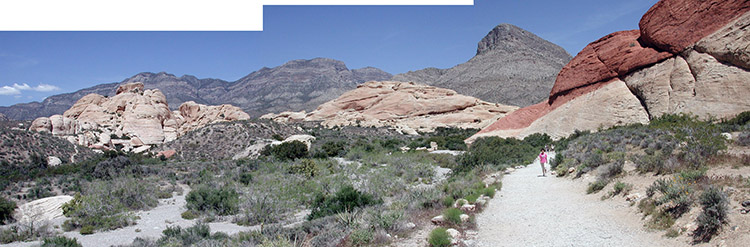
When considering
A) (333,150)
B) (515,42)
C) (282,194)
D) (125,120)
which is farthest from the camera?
(515,42)

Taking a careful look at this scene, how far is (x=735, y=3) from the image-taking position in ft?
65.4

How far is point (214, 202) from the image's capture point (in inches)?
491

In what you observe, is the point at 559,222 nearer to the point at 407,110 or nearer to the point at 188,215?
the point at 188,215

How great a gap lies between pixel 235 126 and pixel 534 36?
12176cm

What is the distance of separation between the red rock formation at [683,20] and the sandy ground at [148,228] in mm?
25536

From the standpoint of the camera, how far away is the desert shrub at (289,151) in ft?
82.2

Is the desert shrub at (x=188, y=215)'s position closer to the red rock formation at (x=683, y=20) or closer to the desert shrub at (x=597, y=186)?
the desert shrub at (x=597, y=186)

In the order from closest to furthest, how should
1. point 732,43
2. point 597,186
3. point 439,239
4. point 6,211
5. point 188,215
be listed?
1. point 439,239
2. point 597,186
3. point 188,215
4. point 6,211
5. point 732,43

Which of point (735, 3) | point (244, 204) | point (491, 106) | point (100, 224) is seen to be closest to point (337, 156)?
point (244, 204)

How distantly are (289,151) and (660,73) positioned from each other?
23454mm

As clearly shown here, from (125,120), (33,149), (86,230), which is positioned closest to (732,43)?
(86,230)

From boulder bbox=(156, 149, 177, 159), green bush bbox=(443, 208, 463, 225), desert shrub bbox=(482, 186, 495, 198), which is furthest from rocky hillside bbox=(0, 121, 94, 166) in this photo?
green bush bbox=(443, 208, 463, 225)

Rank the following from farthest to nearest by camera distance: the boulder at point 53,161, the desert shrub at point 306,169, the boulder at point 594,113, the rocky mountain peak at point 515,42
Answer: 1. the rocky mountain peak at point 515,42
2. the boulder at point 53,161
3. the boulder at point 594,113
4. the desert shrub at point 306,169

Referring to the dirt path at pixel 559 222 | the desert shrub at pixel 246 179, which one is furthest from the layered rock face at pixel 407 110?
the dirt path at pixel 559 222
